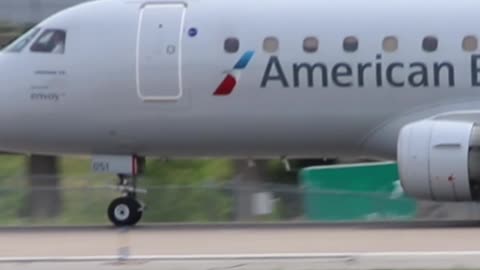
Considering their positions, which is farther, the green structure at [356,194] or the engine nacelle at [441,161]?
the green structure at [356,194]

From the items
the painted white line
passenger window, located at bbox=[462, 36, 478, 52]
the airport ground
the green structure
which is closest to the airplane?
passenger window, located at bbox=[462, 36, 478, 52]

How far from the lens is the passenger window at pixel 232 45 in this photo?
22.2 metres

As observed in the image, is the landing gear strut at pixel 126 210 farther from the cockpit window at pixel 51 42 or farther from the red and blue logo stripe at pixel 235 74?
the cockpit window at pixel 51 42

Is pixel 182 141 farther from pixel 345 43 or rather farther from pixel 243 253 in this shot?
pixel 243 253

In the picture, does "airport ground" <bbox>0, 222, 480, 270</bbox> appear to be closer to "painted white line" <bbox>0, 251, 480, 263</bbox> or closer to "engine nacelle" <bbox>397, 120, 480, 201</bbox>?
"painted white line" <bbox>0, 251, 480, 263</bbox>

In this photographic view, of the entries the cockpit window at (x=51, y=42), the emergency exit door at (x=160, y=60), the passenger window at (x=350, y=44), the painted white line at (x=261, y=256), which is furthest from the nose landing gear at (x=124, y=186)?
the painted white line at (x=261, y=256)

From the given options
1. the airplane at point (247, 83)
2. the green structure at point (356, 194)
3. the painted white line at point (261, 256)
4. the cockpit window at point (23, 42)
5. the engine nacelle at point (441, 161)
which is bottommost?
the green structure at point (356, 194)

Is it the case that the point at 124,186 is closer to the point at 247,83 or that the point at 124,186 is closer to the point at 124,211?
the point at 124,211

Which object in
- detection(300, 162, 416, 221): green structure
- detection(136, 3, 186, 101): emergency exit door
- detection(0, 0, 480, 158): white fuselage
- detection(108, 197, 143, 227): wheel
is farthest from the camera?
detection(300, 162, 416, 221): green structure

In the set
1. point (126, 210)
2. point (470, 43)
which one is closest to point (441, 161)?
point (470, 43)

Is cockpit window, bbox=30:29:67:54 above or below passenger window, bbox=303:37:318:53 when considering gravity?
above

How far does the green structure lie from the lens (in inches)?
965

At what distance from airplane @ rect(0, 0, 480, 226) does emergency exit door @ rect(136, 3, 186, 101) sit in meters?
0.01

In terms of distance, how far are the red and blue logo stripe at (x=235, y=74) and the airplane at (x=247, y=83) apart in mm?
12
